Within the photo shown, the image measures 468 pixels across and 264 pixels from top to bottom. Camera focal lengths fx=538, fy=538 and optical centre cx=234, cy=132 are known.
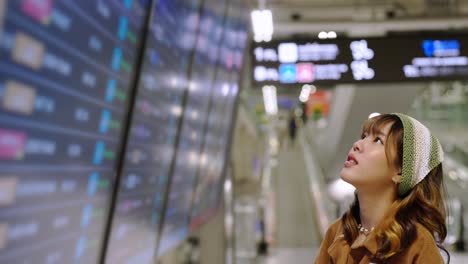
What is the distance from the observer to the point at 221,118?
198 inches

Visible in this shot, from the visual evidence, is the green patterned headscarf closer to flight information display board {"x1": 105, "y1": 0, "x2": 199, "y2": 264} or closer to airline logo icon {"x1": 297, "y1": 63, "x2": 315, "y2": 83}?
flight information display board {"x1": 105, "y1": 0, "x2": 199, "y2": 264}

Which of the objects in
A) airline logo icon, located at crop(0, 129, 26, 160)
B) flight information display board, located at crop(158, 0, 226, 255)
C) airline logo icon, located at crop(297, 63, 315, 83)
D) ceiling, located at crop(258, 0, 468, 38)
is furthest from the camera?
ceiling, located at crop(258, 0, 468, 38)

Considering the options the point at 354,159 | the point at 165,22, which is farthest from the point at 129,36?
the point at 354,159

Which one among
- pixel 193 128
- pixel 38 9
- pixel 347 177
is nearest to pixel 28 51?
pixel 38 9

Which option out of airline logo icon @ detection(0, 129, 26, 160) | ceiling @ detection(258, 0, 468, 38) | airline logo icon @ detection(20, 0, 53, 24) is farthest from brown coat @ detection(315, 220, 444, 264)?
ceiling @ detection(258, 0, 468, 38)

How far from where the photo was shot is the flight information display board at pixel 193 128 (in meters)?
3.32

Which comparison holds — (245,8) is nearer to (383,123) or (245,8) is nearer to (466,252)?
(383,123)

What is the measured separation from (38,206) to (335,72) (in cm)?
537

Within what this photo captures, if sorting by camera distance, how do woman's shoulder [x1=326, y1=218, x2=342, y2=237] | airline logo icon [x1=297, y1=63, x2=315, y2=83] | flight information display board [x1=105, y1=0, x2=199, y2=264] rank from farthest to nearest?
airline logo icon [x1=297, y1=63, x2=315, y2=83] < flight information display board [x1=105, y1=0, x2=199, y2=264] < woman's shoulder [x1=326, y1=218, x2=342, y2=237]

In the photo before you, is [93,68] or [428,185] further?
[93,68]

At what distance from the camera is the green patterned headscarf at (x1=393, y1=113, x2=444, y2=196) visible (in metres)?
1.52

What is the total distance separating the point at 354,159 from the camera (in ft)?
5.30

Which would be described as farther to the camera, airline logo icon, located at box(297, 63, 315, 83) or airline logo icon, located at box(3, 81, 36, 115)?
airline logo icon, located at box(297, 63, 315, 83)

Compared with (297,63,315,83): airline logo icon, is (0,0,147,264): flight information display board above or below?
below
